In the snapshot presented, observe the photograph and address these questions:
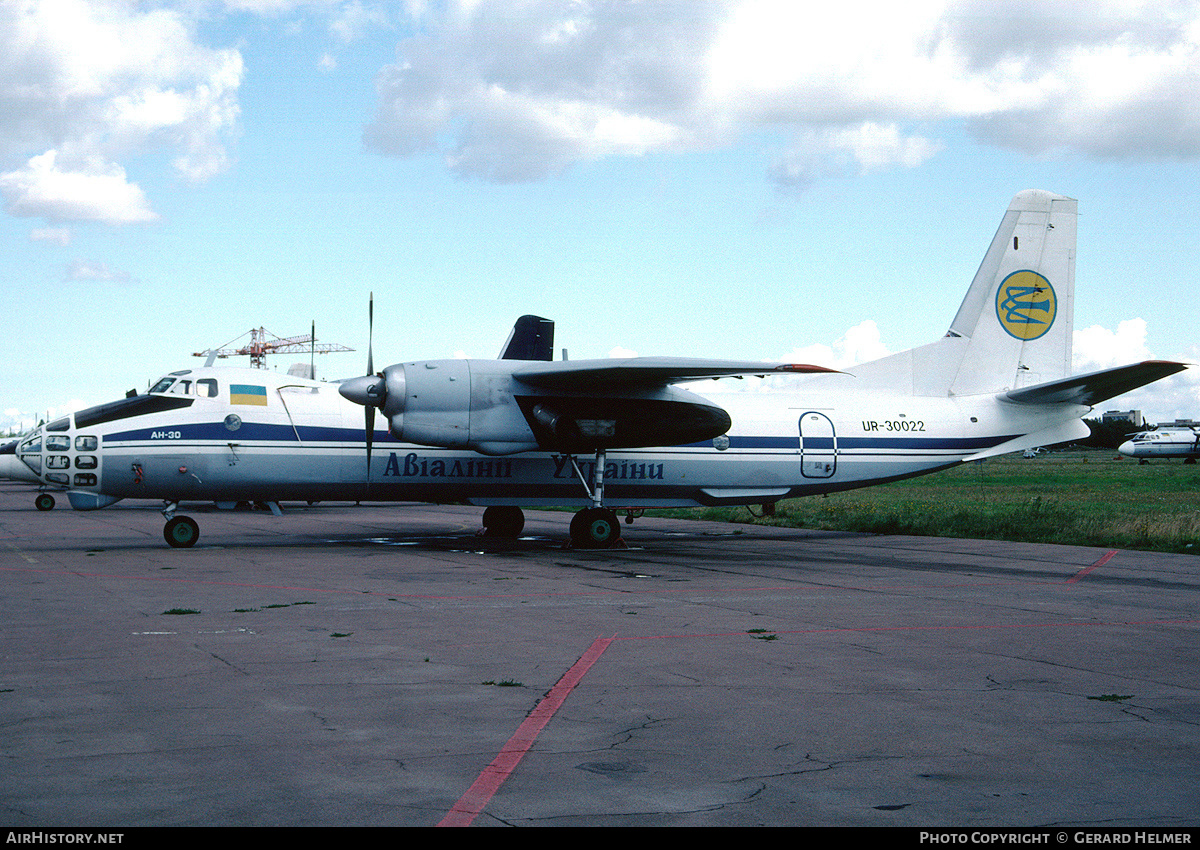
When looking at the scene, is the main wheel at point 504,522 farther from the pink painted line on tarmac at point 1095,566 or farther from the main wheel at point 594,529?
the pink painted line on tarmac at point 1095,566

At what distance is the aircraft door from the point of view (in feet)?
76.4

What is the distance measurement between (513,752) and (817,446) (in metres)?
18.5

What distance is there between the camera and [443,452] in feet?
67.6

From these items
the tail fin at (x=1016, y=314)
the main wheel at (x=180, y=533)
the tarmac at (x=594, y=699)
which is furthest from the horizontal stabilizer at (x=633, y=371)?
the tail fin at (x=1016, y=314)

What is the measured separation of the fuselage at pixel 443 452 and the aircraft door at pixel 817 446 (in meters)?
0.02

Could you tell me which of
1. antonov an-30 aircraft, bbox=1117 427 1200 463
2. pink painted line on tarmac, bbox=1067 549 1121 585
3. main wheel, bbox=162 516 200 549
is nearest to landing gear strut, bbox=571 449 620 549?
main wheel, bbox=162 516 200 549

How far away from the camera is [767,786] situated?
5.14 m

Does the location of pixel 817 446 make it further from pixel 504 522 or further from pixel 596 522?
pixel 504 522

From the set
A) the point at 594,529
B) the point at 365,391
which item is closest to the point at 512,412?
the point at 365,391

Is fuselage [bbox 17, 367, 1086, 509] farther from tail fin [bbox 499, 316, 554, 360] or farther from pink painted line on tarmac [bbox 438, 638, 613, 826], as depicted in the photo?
pink painted line on tarmac [bbox 438, 638, 613, 826]

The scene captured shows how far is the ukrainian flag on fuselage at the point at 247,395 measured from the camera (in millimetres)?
19766

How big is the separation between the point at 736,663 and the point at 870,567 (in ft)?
29.7
